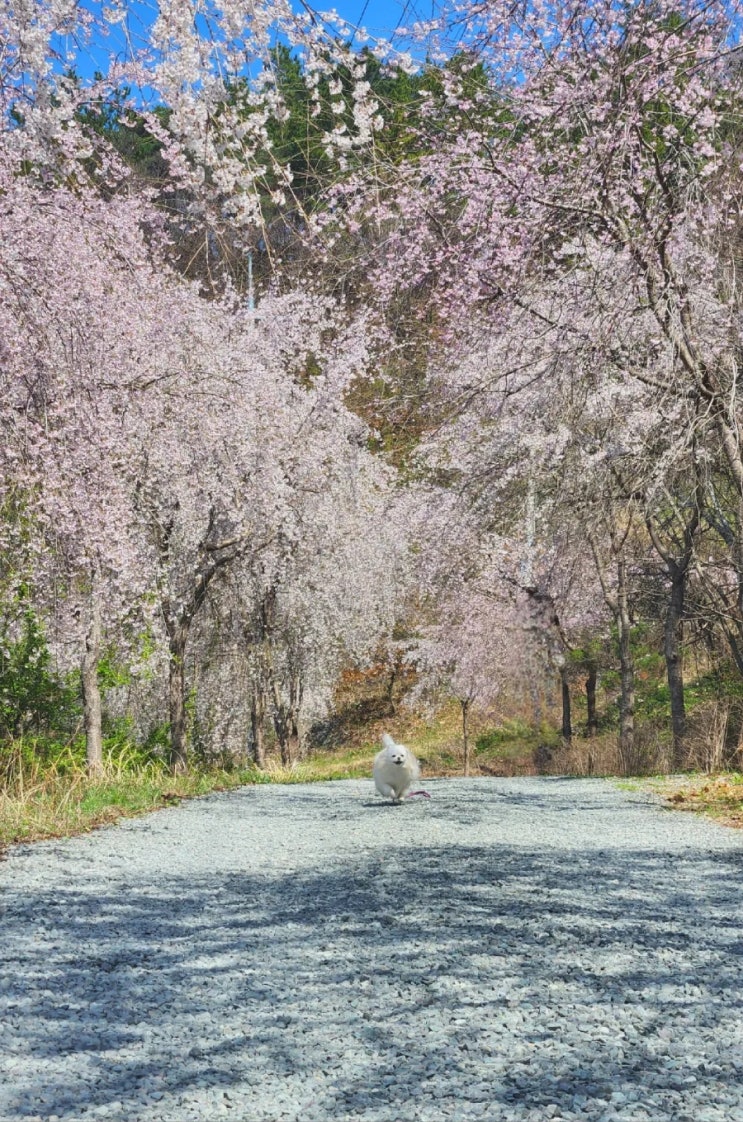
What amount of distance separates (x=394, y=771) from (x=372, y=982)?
Result: 625 centimetres

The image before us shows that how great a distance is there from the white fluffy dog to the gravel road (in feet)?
9.78

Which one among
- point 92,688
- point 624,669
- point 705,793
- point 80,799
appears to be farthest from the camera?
point 624,669

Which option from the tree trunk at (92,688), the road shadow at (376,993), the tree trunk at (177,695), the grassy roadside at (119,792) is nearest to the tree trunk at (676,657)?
the grassy roadside at (119,792)

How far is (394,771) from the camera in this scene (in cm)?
956

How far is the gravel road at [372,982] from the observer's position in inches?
94.6

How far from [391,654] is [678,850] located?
70.3 feet

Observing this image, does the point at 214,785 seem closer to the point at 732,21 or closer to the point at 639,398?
the point at 639,398

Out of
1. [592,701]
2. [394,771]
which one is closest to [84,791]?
[394,771]

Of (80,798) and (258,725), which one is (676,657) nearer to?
(258,725)

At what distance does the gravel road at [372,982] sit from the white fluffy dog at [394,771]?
298 centimetres

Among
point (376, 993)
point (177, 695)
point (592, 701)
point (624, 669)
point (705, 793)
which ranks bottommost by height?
point (705, 793)

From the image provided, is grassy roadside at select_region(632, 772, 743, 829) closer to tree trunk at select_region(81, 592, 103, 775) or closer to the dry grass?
the dry grass

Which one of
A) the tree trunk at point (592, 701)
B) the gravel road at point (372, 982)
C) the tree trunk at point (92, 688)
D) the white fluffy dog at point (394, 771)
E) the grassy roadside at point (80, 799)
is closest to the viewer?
the gravel road at point (372, 982)

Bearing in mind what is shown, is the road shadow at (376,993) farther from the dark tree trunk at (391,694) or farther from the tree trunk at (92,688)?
the dark tree trunk at (391,694)
